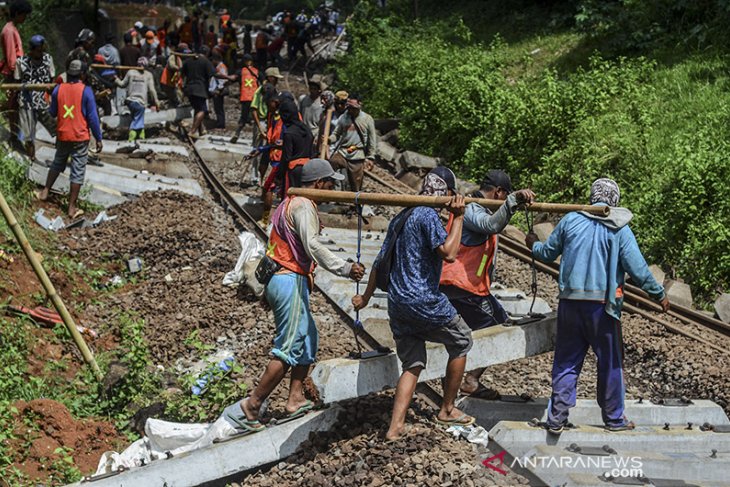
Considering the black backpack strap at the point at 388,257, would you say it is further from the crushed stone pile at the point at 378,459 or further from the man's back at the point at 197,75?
the man's back at the point at 197,75

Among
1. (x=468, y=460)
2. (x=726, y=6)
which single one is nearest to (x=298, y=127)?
(x=468, y=460)

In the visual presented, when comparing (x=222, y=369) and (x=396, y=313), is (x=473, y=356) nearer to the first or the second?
(x=396, y=313)

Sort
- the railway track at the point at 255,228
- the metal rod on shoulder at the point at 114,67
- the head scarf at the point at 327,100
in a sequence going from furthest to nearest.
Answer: the metal rod on shoulder at the point at 114,67 < the head scarf at the point at 327,100 < the railway track at the point at 255,228

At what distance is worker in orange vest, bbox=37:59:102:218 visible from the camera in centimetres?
1305

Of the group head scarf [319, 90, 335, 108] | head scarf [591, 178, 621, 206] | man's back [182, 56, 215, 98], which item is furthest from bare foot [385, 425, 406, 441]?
man's back [182, 56, 215, 98]

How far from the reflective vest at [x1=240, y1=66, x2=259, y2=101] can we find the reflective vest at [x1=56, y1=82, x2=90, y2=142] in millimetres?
7056

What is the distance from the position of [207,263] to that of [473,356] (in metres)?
5.37

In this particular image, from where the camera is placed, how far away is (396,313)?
6.25m

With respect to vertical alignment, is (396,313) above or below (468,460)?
above

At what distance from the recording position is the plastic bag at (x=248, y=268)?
1004 centimetres

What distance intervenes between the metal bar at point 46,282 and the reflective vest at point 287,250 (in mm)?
2579

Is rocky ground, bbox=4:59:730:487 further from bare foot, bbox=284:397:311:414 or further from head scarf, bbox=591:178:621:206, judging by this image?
head scarf, bbox=591:178:621:206

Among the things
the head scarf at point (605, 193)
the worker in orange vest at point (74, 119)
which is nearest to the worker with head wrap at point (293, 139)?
the worker in orange vest at point (74, 119)

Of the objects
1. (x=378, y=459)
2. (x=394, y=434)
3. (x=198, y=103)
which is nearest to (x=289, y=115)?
(x=394, y=434)
